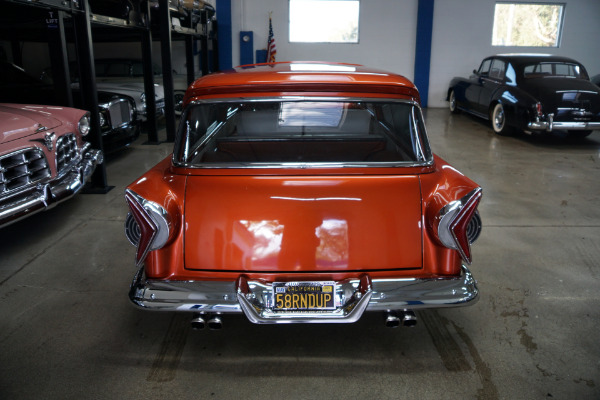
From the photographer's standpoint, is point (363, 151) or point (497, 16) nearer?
point (363, 151)

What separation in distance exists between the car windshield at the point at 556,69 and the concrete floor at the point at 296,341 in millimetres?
5793

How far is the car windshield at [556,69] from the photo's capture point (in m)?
9.19

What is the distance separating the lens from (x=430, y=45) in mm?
14078

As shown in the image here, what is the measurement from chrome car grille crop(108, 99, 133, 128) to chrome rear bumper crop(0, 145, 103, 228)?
1969mm

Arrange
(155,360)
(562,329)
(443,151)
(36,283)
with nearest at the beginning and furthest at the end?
(155,360)
(562,329)
(36,283)
(443,151)

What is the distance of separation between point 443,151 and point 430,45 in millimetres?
7112

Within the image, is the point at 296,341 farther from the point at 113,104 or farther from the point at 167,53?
the point at 167,53

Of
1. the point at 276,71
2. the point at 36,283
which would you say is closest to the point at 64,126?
the point at 36,283

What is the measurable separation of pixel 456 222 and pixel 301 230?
783 mm

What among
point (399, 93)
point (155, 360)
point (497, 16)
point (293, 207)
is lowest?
point (155, 360)

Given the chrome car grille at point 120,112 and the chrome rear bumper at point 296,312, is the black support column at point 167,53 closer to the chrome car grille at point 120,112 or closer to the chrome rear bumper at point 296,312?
the chrome car grille at point 120,112

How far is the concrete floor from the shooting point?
2428 millimetres

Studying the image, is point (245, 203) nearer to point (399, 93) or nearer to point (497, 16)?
point (399, 93)

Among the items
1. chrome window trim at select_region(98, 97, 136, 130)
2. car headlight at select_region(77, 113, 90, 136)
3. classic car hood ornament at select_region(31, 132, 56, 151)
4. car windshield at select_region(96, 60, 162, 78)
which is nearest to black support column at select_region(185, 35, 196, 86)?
car windshield at select_region(96, 60, 162, 78)
